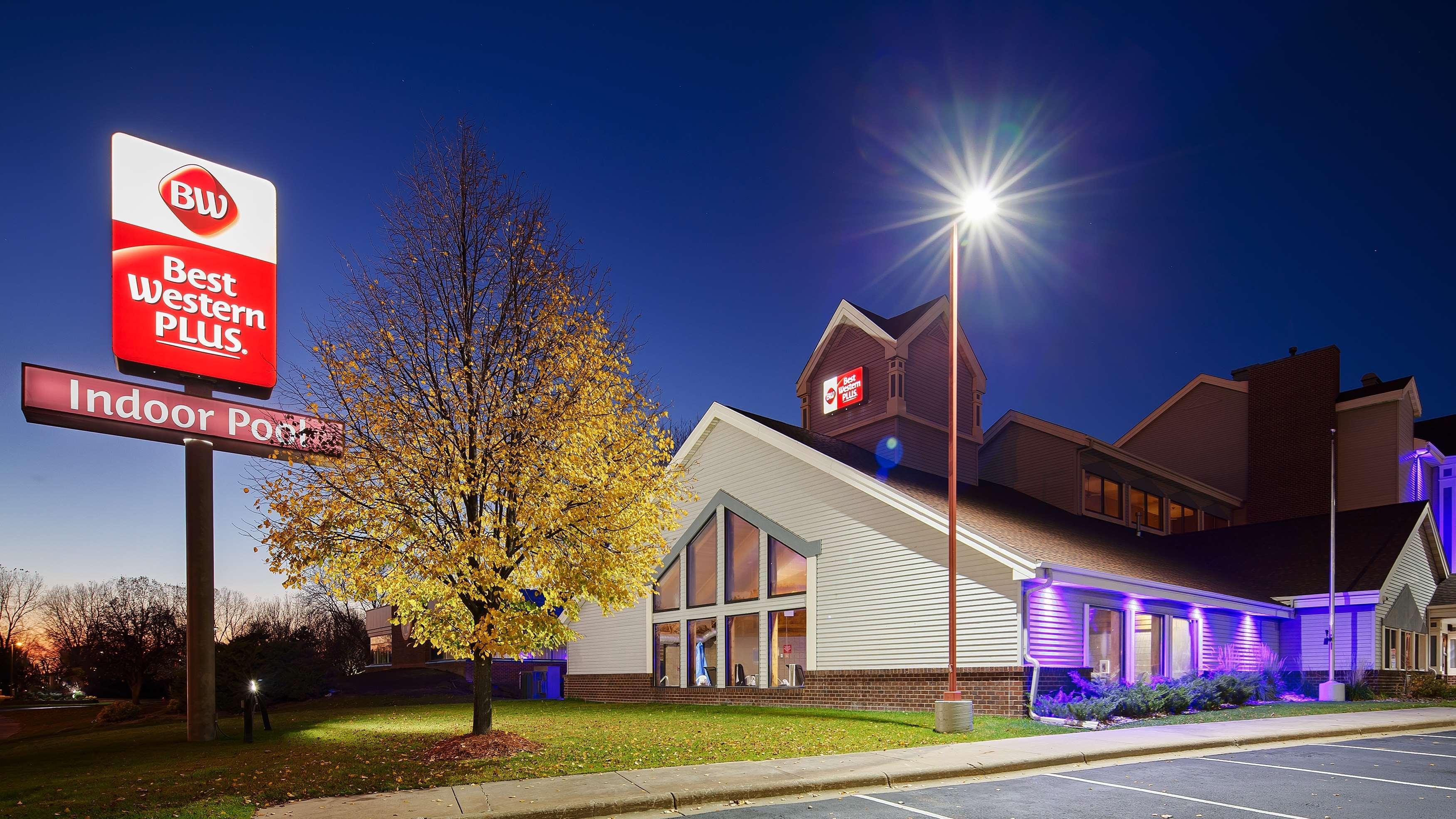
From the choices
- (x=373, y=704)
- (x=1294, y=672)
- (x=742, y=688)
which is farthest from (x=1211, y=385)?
(x=373, y=704)

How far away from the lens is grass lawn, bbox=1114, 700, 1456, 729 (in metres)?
19.2

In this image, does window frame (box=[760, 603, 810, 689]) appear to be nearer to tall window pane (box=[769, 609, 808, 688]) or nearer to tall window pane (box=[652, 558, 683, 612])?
tall window pane (box=[769, 609, 808, 688])

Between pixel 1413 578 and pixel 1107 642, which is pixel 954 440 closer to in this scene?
pixel 1107 642

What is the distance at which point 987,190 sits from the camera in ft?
56.8

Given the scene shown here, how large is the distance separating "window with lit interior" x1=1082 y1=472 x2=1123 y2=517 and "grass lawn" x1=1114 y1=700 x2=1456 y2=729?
34.4 ft

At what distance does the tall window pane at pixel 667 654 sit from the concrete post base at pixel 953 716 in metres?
13.6

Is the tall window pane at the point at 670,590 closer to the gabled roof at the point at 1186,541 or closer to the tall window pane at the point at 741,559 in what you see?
the tall window pane at the point at 741,559

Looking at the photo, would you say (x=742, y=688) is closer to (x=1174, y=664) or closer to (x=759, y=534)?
(x=759, y=534)

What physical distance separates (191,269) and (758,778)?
15.5 metres

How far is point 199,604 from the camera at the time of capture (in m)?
17.3

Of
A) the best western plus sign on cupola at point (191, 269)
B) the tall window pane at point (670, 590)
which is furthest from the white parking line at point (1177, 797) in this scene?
the tall window pane at point (670, 590)

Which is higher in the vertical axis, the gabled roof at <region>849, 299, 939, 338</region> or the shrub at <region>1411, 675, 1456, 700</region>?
the gabled roof at <region>849, 299, 939, 338</region>

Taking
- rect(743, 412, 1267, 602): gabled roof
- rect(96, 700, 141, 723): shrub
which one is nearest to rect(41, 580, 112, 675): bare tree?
rect(96, 700, 141, 723): shrub

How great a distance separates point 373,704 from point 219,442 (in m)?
16.7
